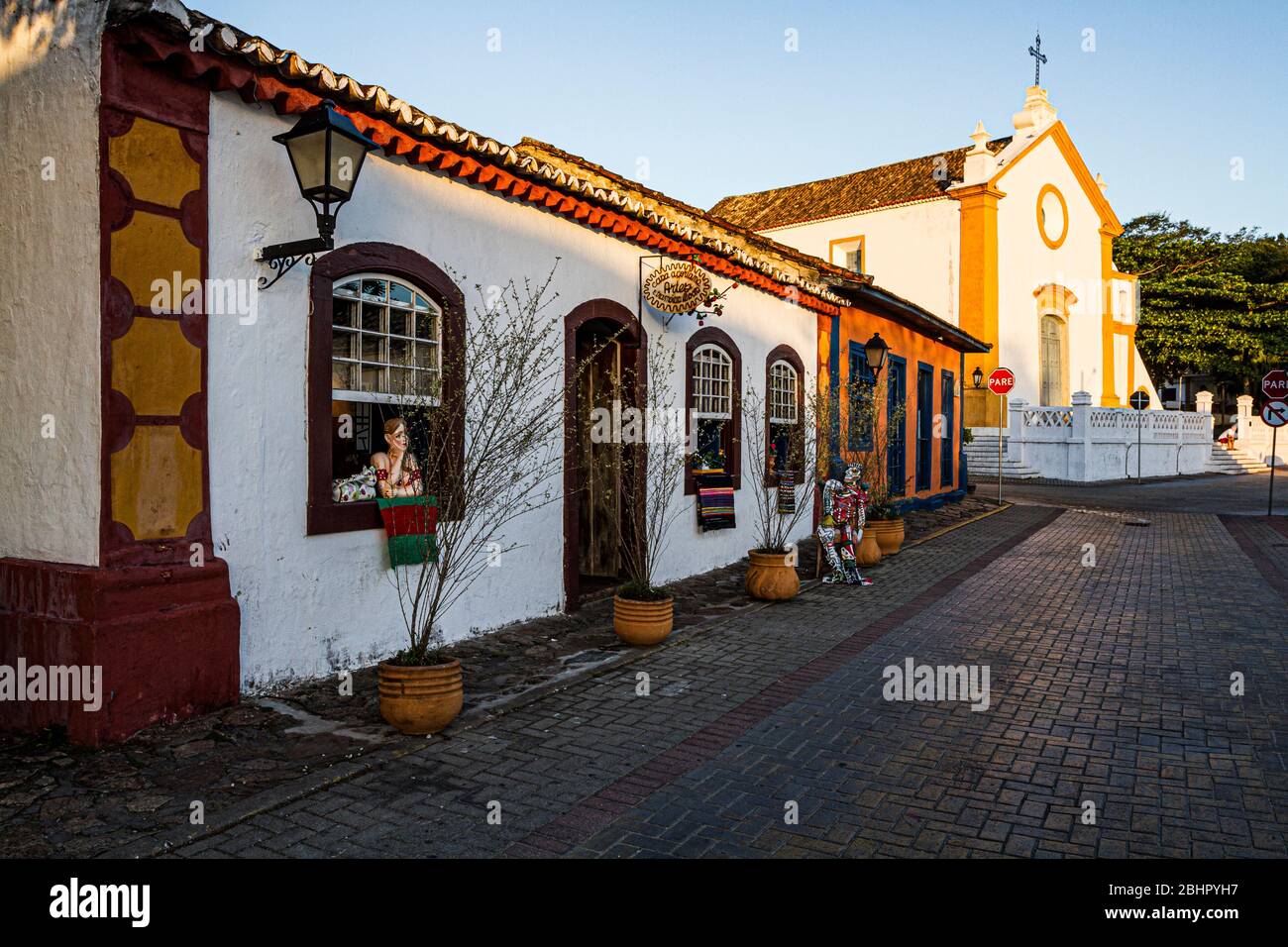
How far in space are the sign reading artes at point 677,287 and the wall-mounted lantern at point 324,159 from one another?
4.17m

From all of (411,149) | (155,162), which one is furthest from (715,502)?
(155,162)

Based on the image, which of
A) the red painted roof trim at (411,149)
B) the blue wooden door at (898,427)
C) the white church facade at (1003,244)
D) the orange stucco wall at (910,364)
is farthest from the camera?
the white church facade at (1003,244)

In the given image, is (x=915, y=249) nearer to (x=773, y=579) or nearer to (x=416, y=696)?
(x=773, y=579)

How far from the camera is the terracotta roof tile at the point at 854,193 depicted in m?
30.2

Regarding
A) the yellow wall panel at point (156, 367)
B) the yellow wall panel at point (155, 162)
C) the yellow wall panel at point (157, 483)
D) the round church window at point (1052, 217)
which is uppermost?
the round church window at point (1052, 217)

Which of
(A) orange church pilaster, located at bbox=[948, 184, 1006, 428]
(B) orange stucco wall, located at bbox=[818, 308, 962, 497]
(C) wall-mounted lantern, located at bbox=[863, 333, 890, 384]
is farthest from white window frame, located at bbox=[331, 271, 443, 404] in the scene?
(A) orange church pilaster, located at bbox=[948, 184, 1006, 428]

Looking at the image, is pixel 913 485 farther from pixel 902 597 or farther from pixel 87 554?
pixel 87 554

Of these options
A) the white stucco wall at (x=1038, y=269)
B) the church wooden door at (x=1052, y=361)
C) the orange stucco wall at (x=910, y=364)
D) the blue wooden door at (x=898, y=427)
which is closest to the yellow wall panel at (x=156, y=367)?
the orange stucco wall at (x=910, y=364)

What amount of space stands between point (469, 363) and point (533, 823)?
3.79 metres

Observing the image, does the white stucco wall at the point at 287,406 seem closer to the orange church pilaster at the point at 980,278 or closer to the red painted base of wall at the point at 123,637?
the red painted base of wall at the point at 123,637

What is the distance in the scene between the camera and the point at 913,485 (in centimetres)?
1709

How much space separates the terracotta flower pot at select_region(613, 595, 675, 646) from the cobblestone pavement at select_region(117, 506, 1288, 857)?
188mm
